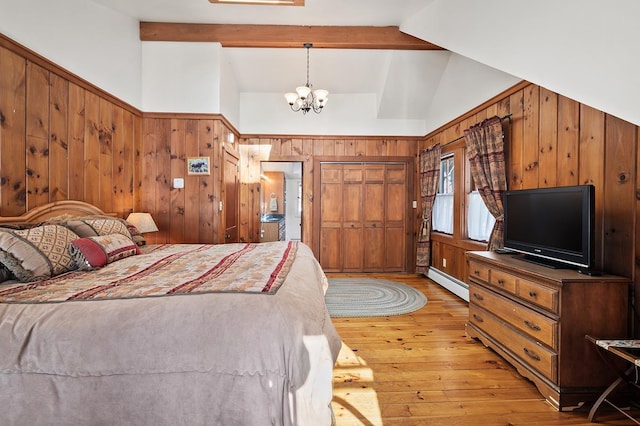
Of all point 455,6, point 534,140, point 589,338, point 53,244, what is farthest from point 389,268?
point 53,244

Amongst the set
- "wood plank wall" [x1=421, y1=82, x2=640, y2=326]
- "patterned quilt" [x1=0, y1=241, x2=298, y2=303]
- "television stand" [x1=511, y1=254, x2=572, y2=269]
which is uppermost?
"wood plank wall" [x1=421, y1=82, x2=640, y2=326]

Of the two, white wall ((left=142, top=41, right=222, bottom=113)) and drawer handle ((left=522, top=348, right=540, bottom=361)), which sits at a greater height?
white wall ((left=142, top=41, right=222, bottom=113))

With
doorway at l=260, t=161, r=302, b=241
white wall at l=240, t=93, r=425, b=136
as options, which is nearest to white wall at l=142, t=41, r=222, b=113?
white wall at l=240, t=93, r=425, b=136

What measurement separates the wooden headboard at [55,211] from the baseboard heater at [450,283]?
13.6 feet

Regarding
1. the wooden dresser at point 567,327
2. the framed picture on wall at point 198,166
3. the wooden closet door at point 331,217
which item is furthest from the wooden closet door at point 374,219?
the wooden dresser at point 567,327

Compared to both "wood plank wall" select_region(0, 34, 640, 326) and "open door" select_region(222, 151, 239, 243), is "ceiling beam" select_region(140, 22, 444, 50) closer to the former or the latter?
"wood plank wall" select_region(0, 34, 640, 326)

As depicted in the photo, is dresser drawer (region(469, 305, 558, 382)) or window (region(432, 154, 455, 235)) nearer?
dresser drawer (region(469, 305, 558, 382))

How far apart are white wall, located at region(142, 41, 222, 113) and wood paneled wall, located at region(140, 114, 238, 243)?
0.15m

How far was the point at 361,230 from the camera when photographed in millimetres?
5051

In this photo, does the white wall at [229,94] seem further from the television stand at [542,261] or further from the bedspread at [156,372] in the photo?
the television stand at [542,261]

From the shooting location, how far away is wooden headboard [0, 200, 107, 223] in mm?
1999

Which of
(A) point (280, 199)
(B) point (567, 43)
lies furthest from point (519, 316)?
(A) point (280, 199)

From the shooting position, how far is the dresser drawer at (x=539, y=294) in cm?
175

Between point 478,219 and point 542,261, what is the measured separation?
152 centimetres
